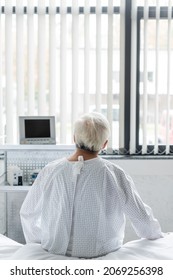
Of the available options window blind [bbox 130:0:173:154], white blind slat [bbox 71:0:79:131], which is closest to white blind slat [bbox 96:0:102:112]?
white blind slat [bbox 71:0:79:131]

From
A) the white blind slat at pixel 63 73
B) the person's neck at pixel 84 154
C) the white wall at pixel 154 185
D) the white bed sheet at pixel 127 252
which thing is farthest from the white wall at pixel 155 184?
the person's neck at pixel 84 154

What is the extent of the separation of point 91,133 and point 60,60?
1684 millimetres

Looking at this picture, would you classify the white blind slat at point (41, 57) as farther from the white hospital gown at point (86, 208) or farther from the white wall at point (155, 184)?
the white hospital gown at point (86, 208)

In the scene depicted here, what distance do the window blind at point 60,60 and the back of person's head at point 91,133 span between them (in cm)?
155

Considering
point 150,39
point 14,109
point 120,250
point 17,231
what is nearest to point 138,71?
point 150,39

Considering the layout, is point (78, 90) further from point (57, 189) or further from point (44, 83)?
point (57, 189)

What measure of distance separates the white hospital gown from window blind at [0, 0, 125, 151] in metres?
1.56

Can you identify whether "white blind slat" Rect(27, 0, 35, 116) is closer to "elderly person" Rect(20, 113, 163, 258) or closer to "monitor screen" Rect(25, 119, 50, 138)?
"monitor screen" Rect(25, 119, 50, 138)

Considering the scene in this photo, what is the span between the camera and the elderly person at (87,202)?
239 centimetres

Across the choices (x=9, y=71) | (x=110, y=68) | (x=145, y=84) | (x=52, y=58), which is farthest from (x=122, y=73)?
(x=9, y=71)

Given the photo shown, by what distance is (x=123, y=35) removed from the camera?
3967mm

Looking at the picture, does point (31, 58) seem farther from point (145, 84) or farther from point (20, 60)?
point (145, 84)

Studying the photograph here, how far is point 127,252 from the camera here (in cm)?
245

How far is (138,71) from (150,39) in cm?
28
